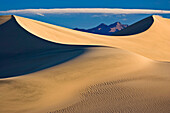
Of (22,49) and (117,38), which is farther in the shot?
(117,38)

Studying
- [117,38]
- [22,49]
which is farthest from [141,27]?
[22,49]

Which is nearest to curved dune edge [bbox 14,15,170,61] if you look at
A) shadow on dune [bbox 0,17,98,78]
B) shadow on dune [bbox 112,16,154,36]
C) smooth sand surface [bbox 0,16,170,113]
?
shadow on dune [bbox 0,17,98,78]

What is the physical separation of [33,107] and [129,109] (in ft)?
11.4

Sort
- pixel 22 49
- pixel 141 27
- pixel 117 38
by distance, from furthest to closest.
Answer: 1. pixel 141 27
2. pixel 117 38
3. pixel 22 49

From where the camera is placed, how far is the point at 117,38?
117 ft

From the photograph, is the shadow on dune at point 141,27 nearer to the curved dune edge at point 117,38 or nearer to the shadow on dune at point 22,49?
the curved dune edge at point 117,38

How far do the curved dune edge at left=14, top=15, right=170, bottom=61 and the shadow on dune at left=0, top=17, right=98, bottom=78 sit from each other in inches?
58.9

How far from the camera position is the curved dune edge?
91.6ft

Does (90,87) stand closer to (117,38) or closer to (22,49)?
(22,49)

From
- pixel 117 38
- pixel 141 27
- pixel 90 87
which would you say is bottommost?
pixel 90 87

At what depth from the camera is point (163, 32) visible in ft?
143

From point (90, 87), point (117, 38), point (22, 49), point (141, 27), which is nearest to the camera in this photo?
point (90, 87)

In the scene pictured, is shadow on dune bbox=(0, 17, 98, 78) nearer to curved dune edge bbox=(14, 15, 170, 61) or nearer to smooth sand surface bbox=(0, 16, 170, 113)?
smooth sand surface bbox=(0, 16, 170, 113)

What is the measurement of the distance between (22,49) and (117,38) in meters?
16.8
